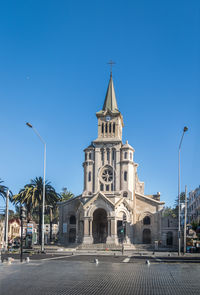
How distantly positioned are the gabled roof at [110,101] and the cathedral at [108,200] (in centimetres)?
43

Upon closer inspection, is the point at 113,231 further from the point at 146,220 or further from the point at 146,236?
the point at 146,220

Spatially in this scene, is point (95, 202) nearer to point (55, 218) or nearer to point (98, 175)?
point (98, 175)

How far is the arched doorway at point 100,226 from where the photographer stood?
66.3 m

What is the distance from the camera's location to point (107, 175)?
67875 millimetres

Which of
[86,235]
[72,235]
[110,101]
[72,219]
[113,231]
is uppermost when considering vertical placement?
[110,101]

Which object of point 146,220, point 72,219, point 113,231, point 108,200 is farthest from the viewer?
point 72,219

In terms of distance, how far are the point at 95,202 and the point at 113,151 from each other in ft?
36.0

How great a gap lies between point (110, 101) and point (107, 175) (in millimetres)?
15641

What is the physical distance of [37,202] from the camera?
67.1 metres

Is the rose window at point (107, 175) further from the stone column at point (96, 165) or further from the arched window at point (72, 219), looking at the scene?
the arched window at point (72, 219)

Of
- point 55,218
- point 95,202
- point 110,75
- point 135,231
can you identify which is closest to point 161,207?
point 135,231

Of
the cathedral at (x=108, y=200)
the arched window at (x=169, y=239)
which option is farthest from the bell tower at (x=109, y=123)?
the arched window at (x=169, y=239)

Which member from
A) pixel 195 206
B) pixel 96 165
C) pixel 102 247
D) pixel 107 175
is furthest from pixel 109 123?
pixel 195 206

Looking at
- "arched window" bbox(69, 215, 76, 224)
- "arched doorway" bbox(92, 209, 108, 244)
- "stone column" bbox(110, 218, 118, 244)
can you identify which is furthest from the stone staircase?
"arched window" bbox(69, 215, 76, 224)
